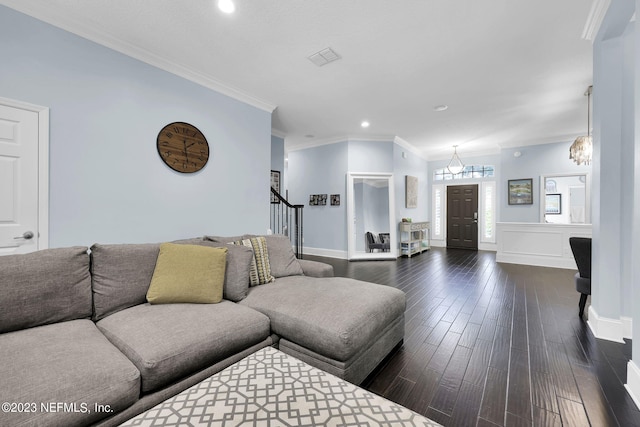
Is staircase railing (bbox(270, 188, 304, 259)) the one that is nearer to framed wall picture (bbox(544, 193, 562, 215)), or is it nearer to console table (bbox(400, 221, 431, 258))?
console table (bbox(400, 221, 431, 258))

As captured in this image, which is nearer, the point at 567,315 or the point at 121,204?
the point at 121,204

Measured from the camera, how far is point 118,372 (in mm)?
1139

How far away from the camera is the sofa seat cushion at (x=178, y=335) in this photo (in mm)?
1276

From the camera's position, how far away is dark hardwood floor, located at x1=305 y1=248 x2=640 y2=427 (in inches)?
58.2

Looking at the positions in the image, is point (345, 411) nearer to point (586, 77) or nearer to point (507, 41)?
point (507, 41)

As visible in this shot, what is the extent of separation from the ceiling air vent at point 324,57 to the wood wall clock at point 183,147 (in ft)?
5.13

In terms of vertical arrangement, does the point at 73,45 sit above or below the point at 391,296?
above

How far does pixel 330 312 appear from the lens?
170cm

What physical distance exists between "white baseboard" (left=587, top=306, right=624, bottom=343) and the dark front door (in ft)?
18.2

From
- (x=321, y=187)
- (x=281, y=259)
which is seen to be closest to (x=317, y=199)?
(x=321, y=187)

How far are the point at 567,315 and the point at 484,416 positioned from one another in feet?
7.29

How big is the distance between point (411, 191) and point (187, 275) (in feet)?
20.5

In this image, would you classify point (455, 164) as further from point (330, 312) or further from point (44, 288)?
point (44, 288)

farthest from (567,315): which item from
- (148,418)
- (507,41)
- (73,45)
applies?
(73,45)
